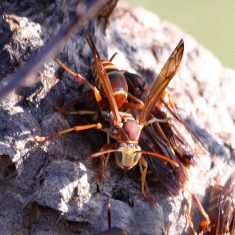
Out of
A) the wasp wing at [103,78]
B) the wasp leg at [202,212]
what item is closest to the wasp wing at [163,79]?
the wasp wing at [103,78]

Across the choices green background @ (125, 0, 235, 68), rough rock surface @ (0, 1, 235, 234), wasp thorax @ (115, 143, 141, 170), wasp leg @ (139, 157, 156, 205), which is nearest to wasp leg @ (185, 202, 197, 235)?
rough rock surface @ (0, 1, 235, 234)

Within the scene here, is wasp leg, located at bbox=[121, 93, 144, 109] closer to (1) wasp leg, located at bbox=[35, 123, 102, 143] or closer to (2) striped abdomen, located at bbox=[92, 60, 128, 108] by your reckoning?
(2) striped abdomen, located at bbox=[92, 60, 128, 108]

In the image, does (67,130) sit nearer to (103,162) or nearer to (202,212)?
(103,162)

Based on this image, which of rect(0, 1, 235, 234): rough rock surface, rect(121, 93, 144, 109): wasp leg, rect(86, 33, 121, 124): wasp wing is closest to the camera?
rect(0, 1, 235, 234): rough rock surface

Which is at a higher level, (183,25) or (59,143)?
(183,25)

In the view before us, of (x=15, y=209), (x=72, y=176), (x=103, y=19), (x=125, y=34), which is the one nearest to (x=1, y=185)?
(x=15, y=209)

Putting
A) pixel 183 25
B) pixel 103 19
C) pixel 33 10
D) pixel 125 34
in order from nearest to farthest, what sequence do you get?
pixel 33 10
pixel 103 19
pixel 125 34
pixel 183 25

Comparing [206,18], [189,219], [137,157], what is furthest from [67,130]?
[206,18]

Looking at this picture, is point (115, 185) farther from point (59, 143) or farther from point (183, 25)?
point (183, 25)
